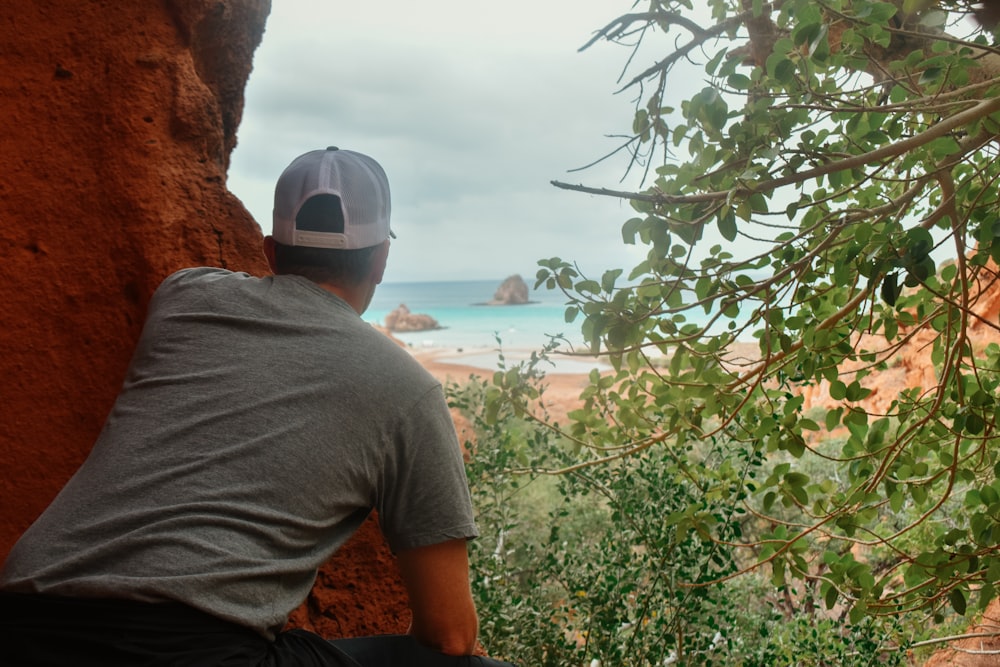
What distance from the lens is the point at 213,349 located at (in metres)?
1.42

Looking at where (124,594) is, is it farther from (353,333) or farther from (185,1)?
(185,1)

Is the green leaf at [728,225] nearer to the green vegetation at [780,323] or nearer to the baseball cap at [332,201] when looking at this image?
the green vegetation at [780,323]

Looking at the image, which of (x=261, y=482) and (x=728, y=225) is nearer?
(x=261, y=482)

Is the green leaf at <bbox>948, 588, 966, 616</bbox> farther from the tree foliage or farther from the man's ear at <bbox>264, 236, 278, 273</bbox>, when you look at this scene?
the man's ear at <bbox>264, 236, 278, 273</bbox>

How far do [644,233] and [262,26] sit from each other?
137 cm

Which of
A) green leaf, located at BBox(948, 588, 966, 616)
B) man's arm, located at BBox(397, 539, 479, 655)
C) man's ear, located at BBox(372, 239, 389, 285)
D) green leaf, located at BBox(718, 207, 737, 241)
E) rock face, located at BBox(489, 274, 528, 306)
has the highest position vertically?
rock face, located at BBox(489, 274, 528, 306)

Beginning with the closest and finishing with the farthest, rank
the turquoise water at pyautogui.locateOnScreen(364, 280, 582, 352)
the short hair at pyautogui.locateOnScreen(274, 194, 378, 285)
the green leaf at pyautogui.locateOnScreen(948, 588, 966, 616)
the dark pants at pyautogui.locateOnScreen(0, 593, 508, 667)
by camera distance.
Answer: the dark pants at pyautogui.locateOnScreen(0, 593, 508, 667) < the short hair at pyautogui.locateOnScreen(274, 194, 378, 285) < the green leaf at pyautogui.locateOnScreen(948, 588, 966, 616) < the turquoise water at pyautogui.locateOnScreen(364, 280, 582, 352)

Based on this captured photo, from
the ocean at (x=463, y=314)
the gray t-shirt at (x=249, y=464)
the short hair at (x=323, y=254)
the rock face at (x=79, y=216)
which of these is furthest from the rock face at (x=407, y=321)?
the gray t-shirt at (x=249, y=464)

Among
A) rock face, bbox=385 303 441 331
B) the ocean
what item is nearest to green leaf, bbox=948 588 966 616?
the ocean

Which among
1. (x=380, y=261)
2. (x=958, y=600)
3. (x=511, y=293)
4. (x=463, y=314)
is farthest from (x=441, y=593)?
(x=463, y=314)

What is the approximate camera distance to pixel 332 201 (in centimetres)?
155

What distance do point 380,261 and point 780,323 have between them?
84 cm

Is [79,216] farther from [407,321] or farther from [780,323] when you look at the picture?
[407,321]

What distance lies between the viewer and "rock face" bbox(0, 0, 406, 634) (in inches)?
76.7
